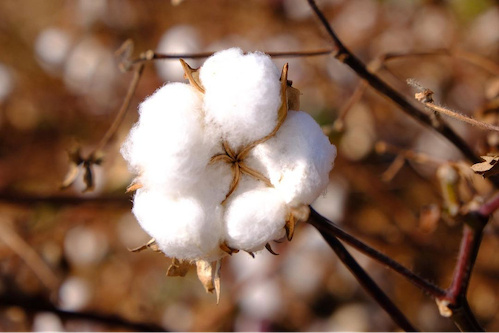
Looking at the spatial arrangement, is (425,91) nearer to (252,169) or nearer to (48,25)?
(252,169)

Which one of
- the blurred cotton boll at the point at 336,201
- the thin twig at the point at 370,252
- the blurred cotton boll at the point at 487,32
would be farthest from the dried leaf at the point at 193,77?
the blurred cotton boll at the point at 487,32

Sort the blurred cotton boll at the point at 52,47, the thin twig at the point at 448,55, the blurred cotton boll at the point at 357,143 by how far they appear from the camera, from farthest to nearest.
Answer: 1. the blurred cotton boll at the point at 52,47
2. the blurred cotton boll at the point at 357,143
3. the thin twig at the point at 448,55

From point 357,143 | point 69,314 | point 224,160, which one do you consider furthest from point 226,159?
point 357,143

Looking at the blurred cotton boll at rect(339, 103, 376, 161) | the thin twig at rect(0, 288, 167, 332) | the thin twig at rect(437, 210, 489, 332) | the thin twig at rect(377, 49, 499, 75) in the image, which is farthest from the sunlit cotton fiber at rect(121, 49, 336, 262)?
the blurred cotton boll at rect(339, 103, 376, 161)

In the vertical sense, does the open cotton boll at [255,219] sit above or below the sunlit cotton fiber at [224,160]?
below

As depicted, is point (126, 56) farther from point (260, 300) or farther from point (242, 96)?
point (260, 300)

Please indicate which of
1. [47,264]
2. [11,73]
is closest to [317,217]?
[47,264]

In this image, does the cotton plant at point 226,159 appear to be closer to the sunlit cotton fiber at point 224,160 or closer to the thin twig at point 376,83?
the sunlit cotton fiber at point 224,160
